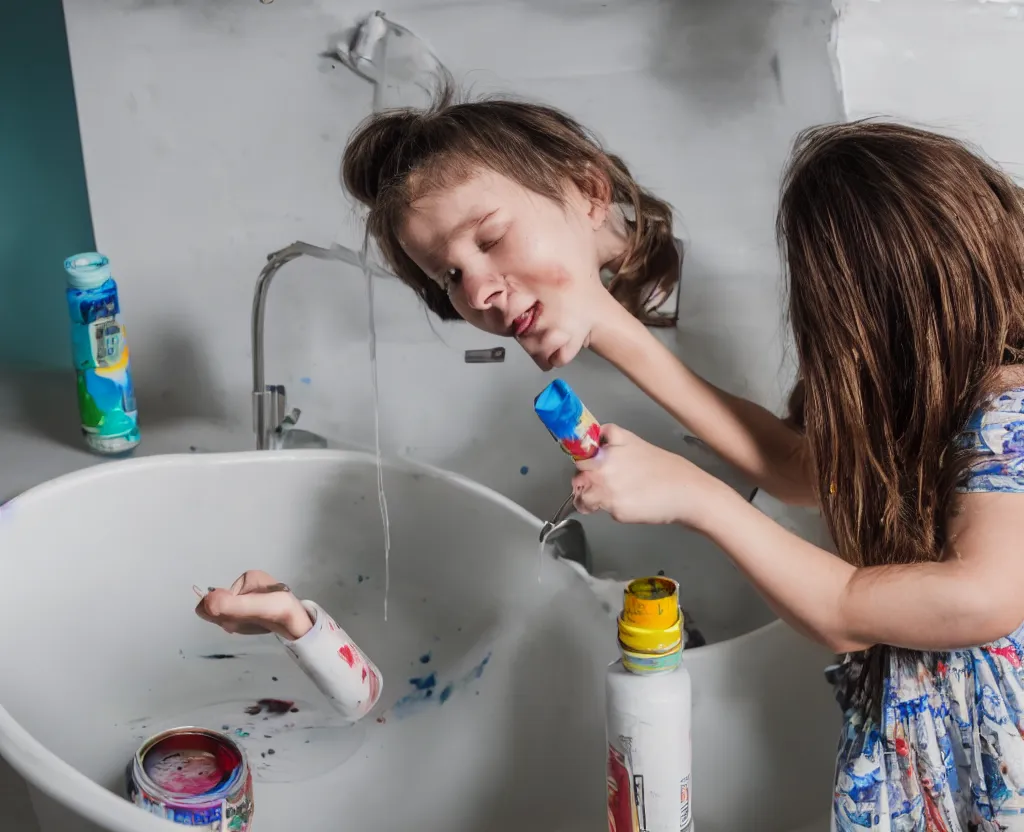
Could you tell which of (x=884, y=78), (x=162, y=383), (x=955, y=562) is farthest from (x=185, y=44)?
(x=955, y=562)

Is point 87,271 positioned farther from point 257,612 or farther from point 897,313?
point 897,313

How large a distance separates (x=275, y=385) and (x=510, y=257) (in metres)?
0.47

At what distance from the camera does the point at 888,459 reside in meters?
1.02

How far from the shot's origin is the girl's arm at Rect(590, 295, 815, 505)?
1.24 meters

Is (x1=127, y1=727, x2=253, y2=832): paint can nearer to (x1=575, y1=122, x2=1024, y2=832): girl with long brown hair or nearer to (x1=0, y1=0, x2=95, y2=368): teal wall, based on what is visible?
(x1=575, y1=122, x2=1024, y2=832): girl with long brown hair

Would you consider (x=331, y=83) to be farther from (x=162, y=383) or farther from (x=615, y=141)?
(x=162, y=383)

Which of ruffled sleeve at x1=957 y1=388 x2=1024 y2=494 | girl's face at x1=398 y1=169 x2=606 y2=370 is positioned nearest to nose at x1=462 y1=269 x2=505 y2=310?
girl's face at x1=398 y1=169 x2=606 y2=370

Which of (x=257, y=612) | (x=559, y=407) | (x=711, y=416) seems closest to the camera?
(x=559, y=407)

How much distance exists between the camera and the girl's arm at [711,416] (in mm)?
1239

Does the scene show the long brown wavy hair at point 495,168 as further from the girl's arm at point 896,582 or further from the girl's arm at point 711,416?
the girl's arm at point 896,582

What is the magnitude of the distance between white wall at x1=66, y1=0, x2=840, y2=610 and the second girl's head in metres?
0.05

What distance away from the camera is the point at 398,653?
1475 mm

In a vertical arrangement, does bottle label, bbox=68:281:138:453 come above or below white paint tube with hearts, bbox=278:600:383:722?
above

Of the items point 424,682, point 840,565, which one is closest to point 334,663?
point 424,682
